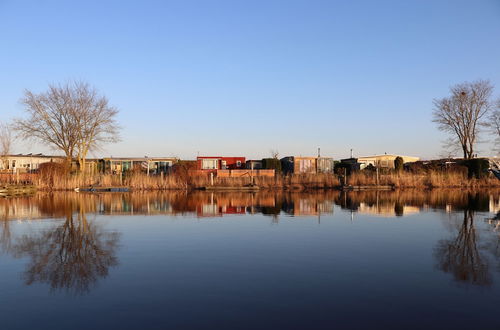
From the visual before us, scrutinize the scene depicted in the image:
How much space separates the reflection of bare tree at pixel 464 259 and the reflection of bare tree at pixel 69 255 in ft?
21.2

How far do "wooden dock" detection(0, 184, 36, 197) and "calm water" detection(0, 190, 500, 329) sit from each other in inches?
740

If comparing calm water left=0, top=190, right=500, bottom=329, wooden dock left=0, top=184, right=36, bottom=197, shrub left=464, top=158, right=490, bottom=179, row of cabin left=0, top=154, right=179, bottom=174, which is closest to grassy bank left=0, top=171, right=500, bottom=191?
shrub left=464, top=158, right=490, bottom=179

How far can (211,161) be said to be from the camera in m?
45.6

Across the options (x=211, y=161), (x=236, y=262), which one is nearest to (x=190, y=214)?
(x=236, y=262)

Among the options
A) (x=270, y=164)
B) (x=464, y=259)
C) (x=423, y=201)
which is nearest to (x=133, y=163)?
(x=270, y=164)

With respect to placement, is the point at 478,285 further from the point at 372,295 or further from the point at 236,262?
the point at 236,262

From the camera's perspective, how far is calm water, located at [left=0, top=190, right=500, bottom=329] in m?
5.34

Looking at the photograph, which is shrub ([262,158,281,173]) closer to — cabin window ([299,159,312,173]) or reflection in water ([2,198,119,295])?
cabin window ([299,159,312,173])

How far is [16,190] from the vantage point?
30.2 metres

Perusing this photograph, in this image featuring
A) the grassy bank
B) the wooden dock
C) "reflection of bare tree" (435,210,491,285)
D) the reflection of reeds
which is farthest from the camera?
the grassy bank

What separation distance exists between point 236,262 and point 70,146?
124 feet

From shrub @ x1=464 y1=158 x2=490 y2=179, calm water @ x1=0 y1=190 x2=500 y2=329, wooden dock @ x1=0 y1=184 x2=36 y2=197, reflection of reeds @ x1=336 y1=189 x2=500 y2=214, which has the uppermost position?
shrub @ x1=464 y1=158 x2=490 y2=179

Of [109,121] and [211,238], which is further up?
[109,121]

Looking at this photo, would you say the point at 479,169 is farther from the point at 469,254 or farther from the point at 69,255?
the point at 69,255
